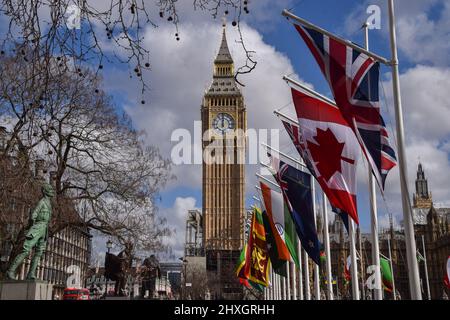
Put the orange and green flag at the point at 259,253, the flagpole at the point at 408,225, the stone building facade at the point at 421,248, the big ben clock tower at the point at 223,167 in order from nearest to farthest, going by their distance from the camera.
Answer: the flagpole at the point at 408,225 → the orange and green flag at the point at 259,253 → the stone building facade at the point at 421,248 → the big ben clock tower at the point at 223,167

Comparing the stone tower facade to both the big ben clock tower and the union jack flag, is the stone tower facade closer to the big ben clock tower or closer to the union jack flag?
the big ben clock tower

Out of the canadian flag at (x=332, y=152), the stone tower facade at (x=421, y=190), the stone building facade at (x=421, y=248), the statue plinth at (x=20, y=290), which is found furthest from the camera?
the stone tower facade at (x=421, y=190)

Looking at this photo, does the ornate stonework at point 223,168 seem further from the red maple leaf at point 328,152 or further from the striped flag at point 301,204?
the red maple leaf at point 328,152

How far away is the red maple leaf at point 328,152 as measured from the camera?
567 inches

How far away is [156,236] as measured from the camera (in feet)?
75.5

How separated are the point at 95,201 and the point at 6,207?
3.90 metres

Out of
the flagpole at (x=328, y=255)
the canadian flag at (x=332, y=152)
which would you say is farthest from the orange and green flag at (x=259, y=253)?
the canadian flag at (x=332, y=152)

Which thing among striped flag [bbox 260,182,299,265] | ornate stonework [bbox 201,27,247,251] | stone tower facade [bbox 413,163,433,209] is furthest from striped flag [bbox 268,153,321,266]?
stone tower facade [bbox 413,163,433,209]

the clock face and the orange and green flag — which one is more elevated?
the clock face

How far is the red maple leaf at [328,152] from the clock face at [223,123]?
103 m

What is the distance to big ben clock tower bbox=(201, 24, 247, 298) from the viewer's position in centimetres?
11400

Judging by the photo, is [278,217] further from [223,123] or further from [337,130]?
[223,123]

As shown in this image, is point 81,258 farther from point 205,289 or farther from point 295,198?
point 295,198
